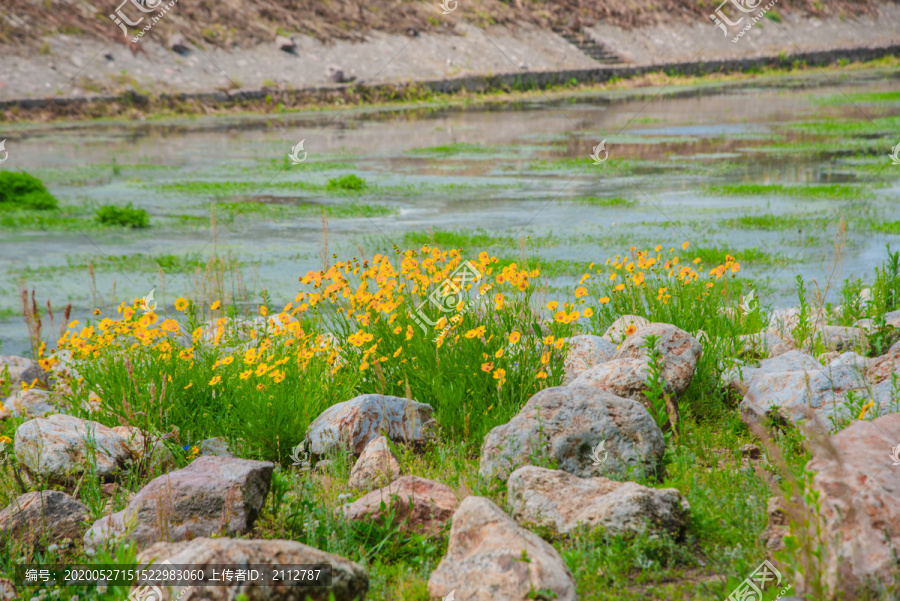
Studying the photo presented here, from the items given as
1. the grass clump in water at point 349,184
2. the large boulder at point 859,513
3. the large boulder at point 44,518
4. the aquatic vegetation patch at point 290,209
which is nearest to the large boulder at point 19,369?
the large boulder at point 44,518

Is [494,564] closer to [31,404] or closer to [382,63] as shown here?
[31,404]

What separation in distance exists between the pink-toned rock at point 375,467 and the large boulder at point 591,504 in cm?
71

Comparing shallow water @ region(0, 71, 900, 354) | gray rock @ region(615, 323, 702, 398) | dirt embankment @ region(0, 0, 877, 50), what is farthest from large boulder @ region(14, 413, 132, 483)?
dirt embankment @ region(0, 0, 877, 50)

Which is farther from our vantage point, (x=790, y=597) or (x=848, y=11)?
(x=848, y=11)

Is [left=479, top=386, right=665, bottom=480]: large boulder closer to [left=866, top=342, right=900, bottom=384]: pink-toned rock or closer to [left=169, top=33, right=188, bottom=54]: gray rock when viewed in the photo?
[left=866, top=342, right=900, bottom=384]: pink-toned rock

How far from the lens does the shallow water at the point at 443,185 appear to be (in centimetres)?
1024

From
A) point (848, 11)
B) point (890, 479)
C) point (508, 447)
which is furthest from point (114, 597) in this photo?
point (848, 11)

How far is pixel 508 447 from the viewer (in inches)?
161

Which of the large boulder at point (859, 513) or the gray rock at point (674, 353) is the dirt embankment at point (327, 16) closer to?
the gray rock at point (674, 353)

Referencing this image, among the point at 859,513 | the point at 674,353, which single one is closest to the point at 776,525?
the point at 859,513

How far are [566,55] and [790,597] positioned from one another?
47.2m

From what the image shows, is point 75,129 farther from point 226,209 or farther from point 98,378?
point 98,378

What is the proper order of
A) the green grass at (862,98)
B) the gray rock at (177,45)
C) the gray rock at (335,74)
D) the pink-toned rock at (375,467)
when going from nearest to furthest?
the pink-toned rock at (375,467) → the green grass at (862,98) → the gray rock at (177,45) → the gray rock at (335,74)

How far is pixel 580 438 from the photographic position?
4.05 m
